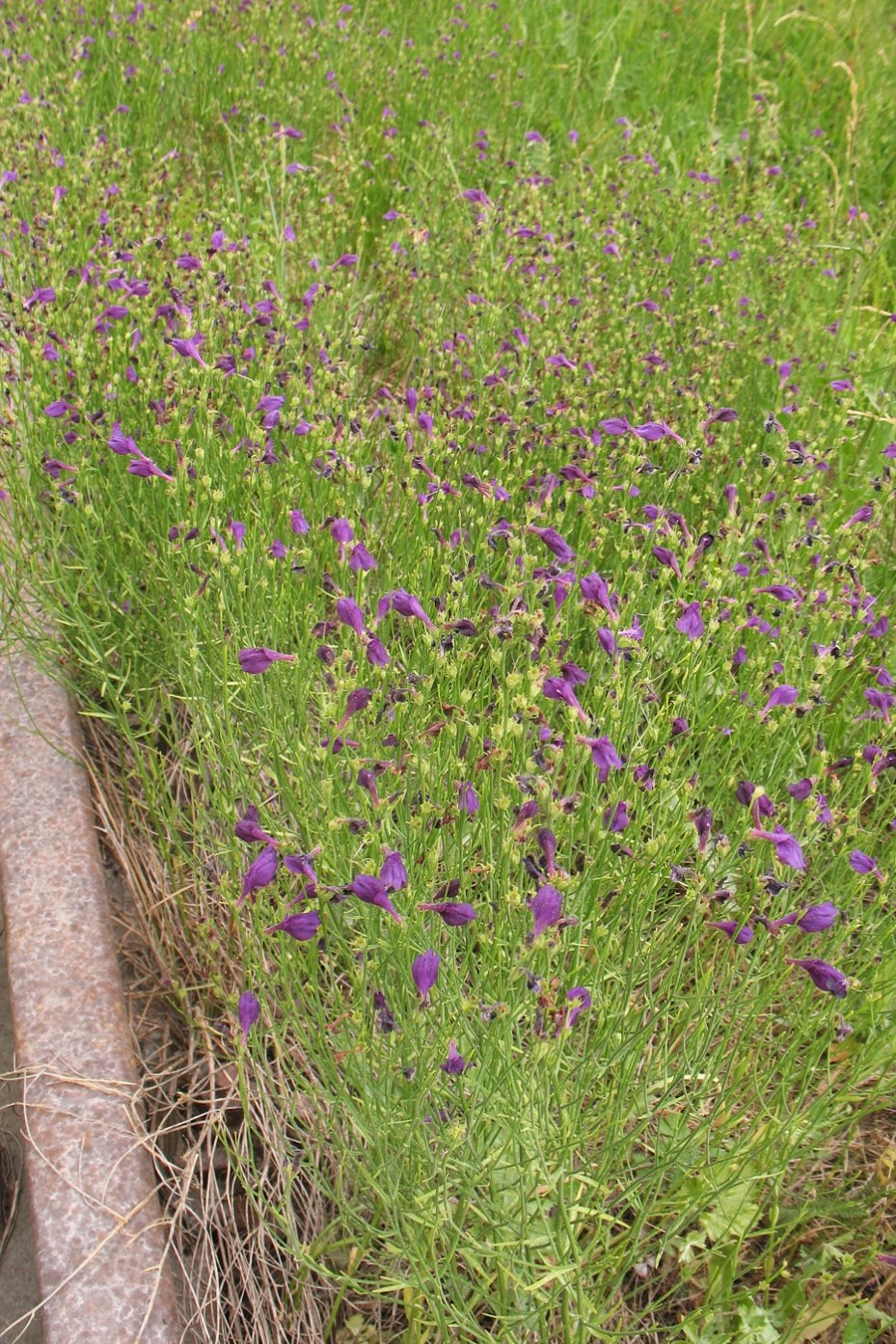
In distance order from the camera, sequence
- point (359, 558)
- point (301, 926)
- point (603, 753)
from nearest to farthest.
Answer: point (301, 926) < point (603, 753) < point (359, 558)

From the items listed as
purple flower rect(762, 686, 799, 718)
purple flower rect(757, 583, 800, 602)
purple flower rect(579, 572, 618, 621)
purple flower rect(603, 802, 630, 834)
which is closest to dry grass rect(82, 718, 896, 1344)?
purple flower rect(603, 802, 630, 834)

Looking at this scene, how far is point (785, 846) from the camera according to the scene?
1617 millimetres

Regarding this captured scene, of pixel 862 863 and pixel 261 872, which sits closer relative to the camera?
pixel 261 872

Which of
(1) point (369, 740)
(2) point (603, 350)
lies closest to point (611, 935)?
(1) point (369, 740)

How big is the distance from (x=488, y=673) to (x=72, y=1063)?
107 cm

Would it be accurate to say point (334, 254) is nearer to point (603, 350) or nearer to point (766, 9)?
point (603, 350)

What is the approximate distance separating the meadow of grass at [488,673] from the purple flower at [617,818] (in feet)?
0.17

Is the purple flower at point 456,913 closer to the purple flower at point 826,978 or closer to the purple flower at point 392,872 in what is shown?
the purple flower at point 392,872

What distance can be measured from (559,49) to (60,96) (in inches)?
112

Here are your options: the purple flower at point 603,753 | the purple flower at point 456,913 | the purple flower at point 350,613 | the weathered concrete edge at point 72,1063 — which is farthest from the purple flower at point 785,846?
the weathered concrete edge at point 72,1063

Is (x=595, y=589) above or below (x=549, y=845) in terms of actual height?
above

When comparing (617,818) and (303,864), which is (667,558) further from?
(303,864)

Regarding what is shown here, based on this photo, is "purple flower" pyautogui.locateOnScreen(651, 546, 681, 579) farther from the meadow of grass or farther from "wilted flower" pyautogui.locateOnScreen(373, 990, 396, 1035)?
"wilted flower" pyautogui.locateOnScreen(373, 990, 396, 1035)

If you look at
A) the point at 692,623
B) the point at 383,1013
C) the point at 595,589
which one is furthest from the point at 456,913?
the point at 692,623
